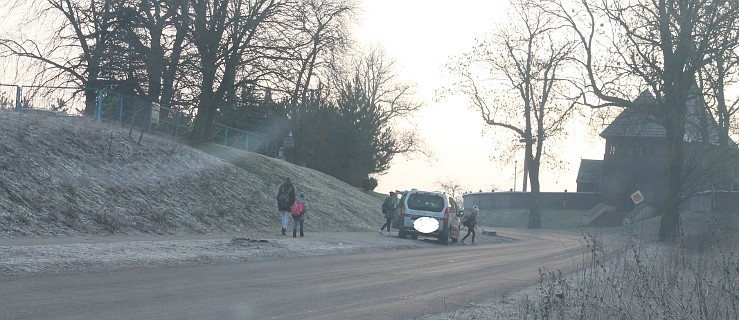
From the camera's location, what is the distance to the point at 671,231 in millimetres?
38844

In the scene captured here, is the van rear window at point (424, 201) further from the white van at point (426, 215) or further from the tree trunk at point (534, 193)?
the tree trunk at point (534, 193)

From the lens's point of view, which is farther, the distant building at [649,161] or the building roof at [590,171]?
the building roof at [590,171]

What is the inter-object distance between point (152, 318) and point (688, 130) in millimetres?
34449

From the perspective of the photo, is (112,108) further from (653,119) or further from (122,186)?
(653,119)

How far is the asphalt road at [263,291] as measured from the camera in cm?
1108

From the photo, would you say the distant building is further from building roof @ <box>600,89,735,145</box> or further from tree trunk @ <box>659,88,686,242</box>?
tree trunk @ <box>659,88,686,242</box>

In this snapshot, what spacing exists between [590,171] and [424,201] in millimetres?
65442

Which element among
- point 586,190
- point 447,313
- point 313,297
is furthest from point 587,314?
point 586,190

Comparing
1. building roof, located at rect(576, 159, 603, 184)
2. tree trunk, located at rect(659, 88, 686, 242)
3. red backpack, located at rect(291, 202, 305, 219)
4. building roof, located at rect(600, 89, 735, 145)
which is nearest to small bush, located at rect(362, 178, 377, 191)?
building roof, located at rect(600, 89, 735, 145)

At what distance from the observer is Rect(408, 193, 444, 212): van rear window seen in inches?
1384

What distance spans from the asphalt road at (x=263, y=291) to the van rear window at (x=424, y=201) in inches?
547

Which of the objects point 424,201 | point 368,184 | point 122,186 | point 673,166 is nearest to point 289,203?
point 122,186

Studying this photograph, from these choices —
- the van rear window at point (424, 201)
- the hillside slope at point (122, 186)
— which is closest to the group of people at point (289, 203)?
the hillside slope at point (122, 186)

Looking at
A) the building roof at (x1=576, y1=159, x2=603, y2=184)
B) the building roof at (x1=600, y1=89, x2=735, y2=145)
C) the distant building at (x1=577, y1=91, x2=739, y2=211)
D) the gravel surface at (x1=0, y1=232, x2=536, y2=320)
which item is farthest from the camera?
the building roof at (x1=576, y1=159, x2=603, y2=184)
